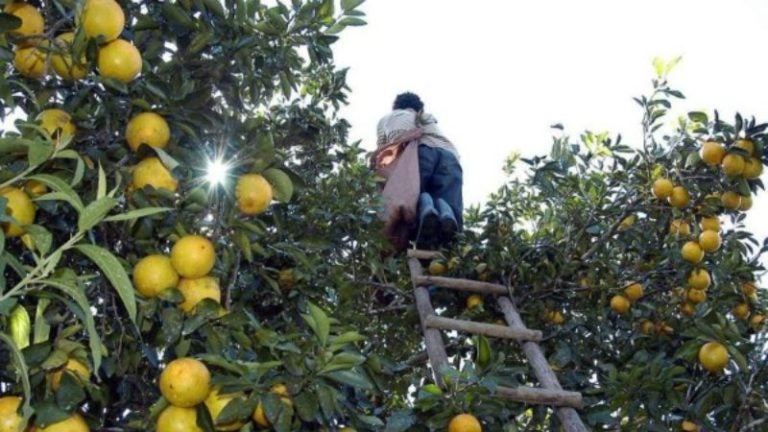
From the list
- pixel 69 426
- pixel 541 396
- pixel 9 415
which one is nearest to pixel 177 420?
pixel 69 426

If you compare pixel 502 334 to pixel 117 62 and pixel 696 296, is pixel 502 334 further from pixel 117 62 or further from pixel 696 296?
pixel 117 62

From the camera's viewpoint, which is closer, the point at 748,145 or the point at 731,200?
the point at 748,145

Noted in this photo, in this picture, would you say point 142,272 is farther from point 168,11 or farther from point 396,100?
point 396,100

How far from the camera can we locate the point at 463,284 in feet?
11.5

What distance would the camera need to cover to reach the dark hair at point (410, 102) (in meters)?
5.37

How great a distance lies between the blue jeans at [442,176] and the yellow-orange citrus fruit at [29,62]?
111 inches

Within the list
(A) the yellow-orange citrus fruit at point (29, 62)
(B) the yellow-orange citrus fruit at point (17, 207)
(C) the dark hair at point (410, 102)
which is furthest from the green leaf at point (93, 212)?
(C) the dark hair at point (410, 102)

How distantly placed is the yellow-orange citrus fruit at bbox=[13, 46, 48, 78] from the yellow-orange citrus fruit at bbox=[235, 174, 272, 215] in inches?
20.1

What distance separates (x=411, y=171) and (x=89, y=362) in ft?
9.50

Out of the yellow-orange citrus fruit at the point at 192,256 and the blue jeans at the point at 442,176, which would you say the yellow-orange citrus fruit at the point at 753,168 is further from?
the yellow-orange citrus fruit at the point at 192,256

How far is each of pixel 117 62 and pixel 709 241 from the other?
257 cm

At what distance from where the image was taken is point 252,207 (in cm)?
178

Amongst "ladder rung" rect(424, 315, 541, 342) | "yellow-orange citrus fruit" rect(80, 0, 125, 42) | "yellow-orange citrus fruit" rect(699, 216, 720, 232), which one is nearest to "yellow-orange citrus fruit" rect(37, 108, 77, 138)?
"yellow-orange citrus fruit" rect(80, 0, 125, 42)

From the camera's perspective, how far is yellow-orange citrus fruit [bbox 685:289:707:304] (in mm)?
3363
